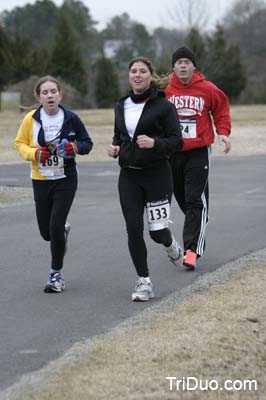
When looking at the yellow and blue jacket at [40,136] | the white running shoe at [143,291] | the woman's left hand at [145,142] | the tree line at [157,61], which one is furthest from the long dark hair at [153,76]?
the tree line at [157,61]

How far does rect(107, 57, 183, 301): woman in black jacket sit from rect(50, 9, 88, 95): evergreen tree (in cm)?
5469

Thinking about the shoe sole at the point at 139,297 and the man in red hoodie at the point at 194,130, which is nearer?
the shoe sole at the point at 139,297

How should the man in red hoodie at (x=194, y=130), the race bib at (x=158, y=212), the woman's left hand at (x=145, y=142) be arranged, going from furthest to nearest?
1. the man in red hoodie at (x=194, y=130)
2. the race bib at (x=158, y=212)
3. the woman's left hand at (x=145, y=142)

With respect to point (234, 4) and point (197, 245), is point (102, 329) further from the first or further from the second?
point (234, 4)

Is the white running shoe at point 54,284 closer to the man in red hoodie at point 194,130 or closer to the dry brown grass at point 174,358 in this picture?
the dry brown grass at point 174,358

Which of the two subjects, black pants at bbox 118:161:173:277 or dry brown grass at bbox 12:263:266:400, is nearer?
dry brown grass at bbox 12:263:266:400

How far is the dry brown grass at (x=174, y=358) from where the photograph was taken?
507 cm

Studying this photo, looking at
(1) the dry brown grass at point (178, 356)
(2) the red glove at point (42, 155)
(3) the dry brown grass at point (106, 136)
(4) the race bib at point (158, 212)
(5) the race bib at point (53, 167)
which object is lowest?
(3) the dry brown grass at point (106, 136)

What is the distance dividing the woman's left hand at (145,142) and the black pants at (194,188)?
148cm

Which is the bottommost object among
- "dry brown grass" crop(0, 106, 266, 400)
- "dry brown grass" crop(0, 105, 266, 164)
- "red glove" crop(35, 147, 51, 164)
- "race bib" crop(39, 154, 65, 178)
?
"dry brown grass" crop(0, 105, 266, 164)

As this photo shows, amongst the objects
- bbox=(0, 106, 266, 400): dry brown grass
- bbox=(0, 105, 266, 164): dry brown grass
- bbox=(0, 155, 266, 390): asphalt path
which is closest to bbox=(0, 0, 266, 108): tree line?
bbox=(0, 105, 266, 164): dry brown grass

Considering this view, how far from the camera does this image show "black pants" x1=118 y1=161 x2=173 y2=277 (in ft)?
24.8

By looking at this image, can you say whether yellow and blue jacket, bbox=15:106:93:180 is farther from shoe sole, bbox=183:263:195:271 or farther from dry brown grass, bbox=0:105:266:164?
dry brown grass, bbox=0:105:266:164

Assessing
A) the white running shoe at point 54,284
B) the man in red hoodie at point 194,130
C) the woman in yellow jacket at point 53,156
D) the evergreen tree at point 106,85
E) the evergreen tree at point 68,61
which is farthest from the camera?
the evergreen tree at point 106,85
